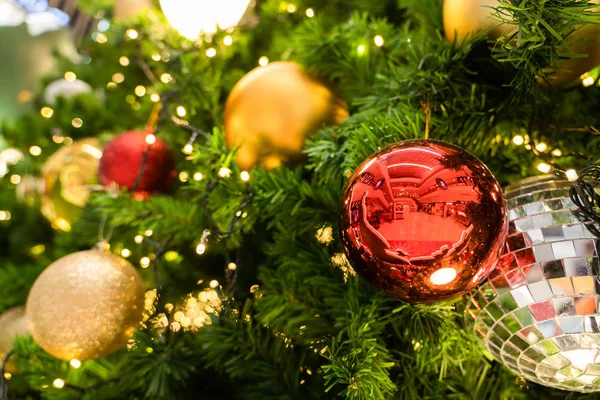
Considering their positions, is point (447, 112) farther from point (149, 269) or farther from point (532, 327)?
point (149, 269)

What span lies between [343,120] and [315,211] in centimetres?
12

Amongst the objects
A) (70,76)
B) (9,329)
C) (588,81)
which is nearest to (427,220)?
(588,81)

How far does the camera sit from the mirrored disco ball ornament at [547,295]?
37cm

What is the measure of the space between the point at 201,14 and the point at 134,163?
10.1 inches

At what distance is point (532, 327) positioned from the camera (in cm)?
38

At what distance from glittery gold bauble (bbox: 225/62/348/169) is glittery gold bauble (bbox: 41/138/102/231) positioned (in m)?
0.47

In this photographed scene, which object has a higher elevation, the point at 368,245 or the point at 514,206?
the point at 514,206

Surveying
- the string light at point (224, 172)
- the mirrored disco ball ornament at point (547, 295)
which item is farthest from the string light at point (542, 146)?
the string light at point (224, 172)

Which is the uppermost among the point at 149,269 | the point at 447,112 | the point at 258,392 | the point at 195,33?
the point at 447,112

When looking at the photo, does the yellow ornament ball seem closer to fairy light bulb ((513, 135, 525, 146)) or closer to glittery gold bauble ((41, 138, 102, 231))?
fairy light bulb ((513, 135, 525, 146))

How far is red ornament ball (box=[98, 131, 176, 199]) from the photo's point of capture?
28.4 inches

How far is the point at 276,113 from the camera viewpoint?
1.85 ft

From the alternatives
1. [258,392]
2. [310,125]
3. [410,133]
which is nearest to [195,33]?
[310,125]

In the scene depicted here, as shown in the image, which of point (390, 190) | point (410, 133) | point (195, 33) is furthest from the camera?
point (195, 33)
